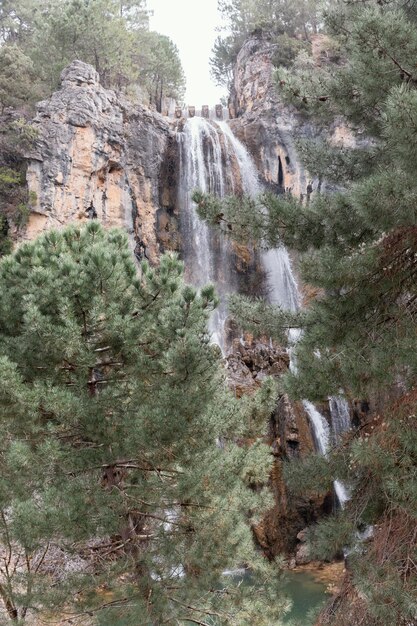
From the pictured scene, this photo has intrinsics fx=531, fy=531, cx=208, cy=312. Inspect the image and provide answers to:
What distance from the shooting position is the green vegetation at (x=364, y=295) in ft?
14.7

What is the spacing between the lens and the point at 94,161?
18.2 meters

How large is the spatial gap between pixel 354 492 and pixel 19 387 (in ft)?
11.7

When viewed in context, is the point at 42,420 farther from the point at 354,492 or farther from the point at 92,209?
the point at 92,209

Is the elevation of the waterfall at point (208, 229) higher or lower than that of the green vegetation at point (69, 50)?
lower

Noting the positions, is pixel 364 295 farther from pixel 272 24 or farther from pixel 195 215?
pixel 272 24

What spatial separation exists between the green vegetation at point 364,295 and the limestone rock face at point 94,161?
11918 millimetres

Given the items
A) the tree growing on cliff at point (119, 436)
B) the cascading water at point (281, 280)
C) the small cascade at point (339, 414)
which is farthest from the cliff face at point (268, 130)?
the tree growing on cliff at point (119, 436)

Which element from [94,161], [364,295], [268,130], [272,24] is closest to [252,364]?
[94,161]

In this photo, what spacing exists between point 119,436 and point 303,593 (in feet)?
23.7

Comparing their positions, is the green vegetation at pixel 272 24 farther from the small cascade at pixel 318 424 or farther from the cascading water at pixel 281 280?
the small cascade at pixel 318 424

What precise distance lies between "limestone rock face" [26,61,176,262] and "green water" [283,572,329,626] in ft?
37.9

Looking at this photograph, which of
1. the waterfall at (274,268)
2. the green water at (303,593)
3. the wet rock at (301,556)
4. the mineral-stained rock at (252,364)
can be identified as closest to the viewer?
the green water at (303,593)

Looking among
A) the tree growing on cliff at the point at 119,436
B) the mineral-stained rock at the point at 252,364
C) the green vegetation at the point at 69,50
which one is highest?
the green vegetation at the point at 69,50

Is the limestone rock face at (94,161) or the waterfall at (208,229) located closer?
the limestone rock face at (94,161)
